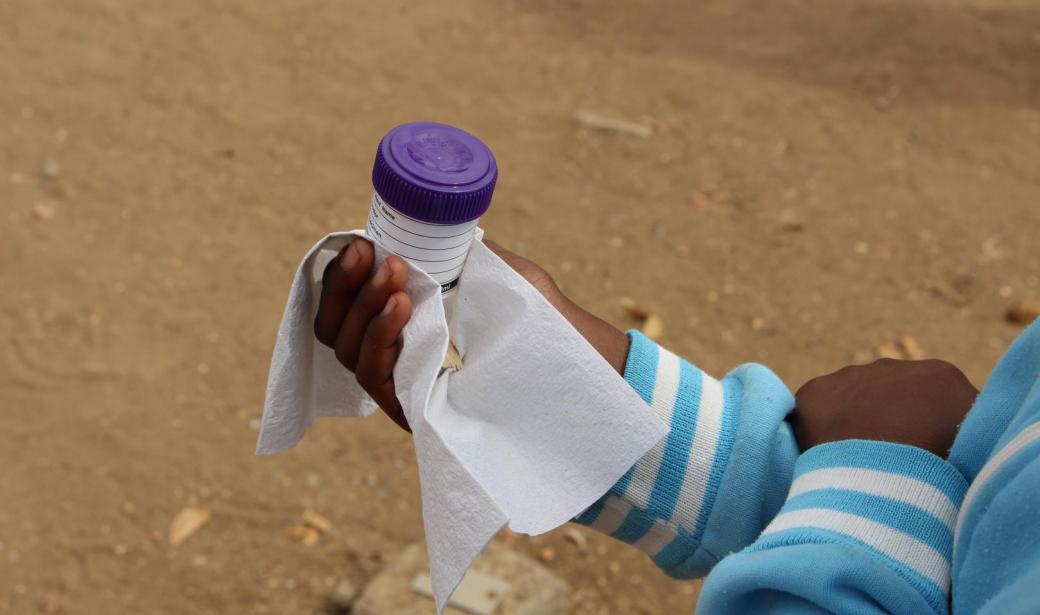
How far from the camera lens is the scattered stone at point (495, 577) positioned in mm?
2531

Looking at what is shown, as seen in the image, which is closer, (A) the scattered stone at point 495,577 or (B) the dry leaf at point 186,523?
A: (A) the scattered stone at point 495,577

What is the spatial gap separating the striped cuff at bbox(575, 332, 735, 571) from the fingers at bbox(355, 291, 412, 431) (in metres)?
0.29

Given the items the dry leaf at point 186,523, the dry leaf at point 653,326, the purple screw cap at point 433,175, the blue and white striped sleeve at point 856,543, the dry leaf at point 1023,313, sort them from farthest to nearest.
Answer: the dry leaf at point 1023,313
the dry leaf at point 653,326
the dry leaf at point 186,523
the purple screw cap at point 433,175
the blue and white striped sleeve at point 856,543

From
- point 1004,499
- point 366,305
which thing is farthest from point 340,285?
point 1004,499

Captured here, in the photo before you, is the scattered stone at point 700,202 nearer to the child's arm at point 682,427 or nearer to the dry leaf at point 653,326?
the dry leaf at point 653,326

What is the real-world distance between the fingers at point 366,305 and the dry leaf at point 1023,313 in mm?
3058

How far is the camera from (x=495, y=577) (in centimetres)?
259

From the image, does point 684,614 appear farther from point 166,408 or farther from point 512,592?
point 166,408

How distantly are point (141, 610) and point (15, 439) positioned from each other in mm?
691

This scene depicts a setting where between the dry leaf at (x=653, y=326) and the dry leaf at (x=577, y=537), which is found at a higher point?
the dry leaf at (x=653, y=326)

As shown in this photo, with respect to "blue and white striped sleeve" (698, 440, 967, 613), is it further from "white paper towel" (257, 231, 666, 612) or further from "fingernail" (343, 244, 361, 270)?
"fingernail" (343, 244, 361, 270)

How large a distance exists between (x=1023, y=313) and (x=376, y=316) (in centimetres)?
310

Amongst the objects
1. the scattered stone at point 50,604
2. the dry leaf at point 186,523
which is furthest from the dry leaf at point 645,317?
the scattered stone at point 50,604

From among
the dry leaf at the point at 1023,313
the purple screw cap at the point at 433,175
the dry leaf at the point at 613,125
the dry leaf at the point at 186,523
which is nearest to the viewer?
the purple screw cap at the point at 433,175
